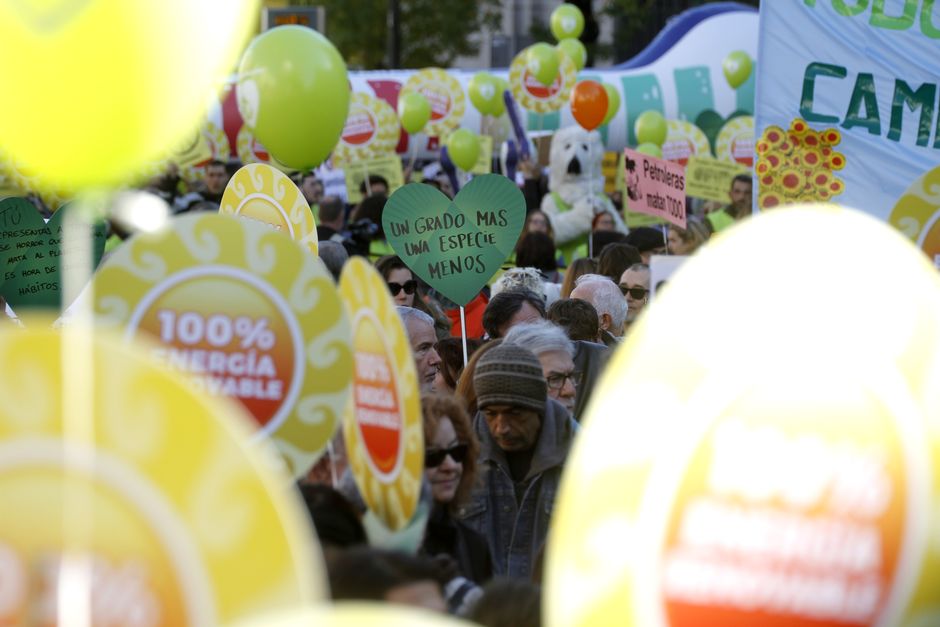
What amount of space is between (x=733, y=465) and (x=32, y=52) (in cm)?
111

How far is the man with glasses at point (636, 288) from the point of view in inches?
256

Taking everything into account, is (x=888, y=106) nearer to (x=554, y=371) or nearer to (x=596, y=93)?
(x=554, y=371)

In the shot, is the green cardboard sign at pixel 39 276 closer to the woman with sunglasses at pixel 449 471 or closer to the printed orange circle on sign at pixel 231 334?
the woman with sunglasses at pixel 449 471

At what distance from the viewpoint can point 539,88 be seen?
14.8 meters

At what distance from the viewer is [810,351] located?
1.96 meters

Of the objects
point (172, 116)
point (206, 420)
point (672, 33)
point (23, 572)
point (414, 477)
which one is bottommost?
point (672, 33)

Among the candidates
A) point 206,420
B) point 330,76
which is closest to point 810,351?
point 206,420

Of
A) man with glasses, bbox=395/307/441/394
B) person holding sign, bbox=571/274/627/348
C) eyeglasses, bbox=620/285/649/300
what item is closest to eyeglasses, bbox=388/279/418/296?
person holding sign, bbox=571/274/627/348

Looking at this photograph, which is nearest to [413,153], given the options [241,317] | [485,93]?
[485,93]

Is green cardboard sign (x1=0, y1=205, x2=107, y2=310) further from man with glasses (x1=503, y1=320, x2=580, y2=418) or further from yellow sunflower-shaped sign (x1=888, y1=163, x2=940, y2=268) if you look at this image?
yellow sunflower-shaped sign (x1=888, y1=163, x2=940, y2=268)

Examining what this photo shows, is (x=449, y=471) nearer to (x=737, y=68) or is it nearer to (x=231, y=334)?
(x=231, y=334)

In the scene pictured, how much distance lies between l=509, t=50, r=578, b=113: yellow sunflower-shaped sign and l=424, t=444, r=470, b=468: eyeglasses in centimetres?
1147

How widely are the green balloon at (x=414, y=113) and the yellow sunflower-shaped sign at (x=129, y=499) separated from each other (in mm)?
13112

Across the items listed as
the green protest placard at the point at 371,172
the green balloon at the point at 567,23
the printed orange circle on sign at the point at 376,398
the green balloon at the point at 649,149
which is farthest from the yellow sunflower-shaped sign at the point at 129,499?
the green balloon at the point at 567,23
